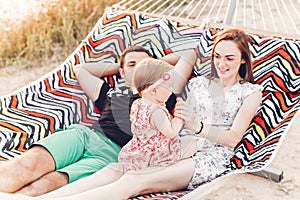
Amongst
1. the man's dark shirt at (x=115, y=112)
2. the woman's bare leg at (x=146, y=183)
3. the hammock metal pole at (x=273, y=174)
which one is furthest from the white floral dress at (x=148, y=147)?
the hammock metal pole at (x=273, y=174)

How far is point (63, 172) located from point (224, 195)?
2.92ft

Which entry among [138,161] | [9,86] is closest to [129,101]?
[138,161]

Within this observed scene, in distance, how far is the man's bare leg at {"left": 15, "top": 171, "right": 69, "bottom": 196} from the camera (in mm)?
1916

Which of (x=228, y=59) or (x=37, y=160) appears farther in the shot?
(x=228, y=59)

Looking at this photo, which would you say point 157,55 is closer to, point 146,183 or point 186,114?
point 186,114

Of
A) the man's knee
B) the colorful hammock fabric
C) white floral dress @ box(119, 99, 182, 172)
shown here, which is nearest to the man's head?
the colorful hammock fabric

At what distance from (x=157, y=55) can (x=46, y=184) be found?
0.86 metres

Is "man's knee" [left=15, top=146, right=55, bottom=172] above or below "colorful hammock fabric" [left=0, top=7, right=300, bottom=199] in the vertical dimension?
below

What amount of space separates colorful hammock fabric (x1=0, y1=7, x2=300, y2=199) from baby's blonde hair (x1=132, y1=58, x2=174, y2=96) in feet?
1.23

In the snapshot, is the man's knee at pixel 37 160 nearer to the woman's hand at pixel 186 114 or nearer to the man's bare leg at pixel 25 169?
the man's bare leg at pixel 25 169

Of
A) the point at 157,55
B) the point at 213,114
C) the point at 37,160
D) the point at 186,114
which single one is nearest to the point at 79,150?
the point at 37,160

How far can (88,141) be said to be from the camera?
2143 mm

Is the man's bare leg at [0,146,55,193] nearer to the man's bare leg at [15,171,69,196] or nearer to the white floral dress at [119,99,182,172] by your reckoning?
the man's bare leg at [15,171,69,196]

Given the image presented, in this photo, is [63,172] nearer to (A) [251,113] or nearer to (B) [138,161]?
(B) [138,161]
